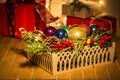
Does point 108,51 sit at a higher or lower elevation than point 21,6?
lower

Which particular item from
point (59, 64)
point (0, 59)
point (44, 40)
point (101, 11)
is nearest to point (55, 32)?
point (44, 40)

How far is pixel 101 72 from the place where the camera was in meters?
3.27

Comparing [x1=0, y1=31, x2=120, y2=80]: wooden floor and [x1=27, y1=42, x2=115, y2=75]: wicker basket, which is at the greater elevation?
[x1=27, y1=42, x2=115, y2=75]: wicker basket

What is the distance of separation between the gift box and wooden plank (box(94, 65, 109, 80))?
1.47 m

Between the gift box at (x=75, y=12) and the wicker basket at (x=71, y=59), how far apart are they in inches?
53.9

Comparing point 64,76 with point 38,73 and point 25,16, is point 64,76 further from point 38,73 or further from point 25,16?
point 25,16

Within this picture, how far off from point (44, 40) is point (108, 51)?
778 millimetres

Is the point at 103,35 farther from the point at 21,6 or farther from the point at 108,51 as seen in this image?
the point at 21,6

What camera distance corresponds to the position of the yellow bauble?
330 centimetres

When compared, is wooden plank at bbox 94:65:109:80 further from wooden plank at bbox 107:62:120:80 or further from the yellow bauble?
the yellow bauble

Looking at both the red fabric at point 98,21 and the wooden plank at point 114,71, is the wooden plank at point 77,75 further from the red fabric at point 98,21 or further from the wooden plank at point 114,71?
the red fabric at point 98,21

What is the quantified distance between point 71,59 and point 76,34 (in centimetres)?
29

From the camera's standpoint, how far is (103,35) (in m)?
3.41

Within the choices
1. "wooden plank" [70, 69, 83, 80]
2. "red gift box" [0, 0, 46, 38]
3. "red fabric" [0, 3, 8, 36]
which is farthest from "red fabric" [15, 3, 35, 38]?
"wooden plank" [70, 69, 83, 80]
